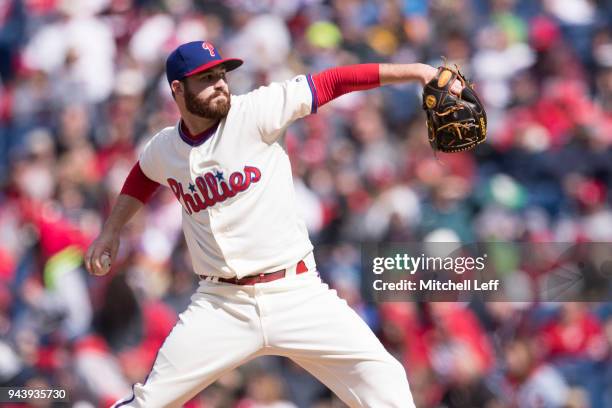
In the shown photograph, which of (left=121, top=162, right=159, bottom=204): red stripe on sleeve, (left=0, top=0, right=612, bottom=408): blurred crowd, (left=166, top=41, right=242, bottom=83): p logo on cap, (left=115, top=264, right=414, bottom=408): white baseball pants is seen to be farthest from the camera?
(left=0, top=0, right=612, bottom=408): blurred crowd

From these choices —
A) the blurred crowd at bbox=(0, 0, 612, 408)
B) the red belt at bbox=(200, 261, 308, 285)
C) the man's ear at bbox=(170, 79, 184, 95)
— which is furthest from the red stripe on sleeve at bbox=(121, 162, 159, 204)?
the blurred crowd at bbox=(0, 0, 612, 408)

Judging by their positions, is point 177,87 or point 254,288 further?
point 177,87

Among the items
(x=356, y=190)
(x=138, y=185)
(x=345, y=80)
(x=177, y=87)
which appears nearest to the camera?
(x=345, y=80)

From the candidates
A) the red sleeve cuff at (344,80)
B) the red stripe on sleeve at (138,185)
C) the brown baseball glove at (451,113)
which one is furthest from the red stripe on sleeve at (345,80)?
the red stripe on sleeve at (138,185)

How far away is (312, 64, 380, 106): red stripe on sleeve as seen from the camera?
3135 mm

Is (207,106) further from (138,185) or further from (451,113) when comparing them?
(451,113)

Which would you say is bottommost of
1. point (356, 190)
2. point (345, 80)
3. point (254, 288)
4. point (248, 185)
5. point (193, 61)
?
point (356, 190)

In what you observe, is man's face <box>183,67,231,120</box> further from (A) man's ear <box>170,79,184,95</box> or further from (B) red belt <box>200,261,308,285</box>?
(B) red belt <box>200,261,308,285</box>

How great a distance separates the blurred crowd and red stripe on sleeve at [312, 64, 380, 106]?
2604mm

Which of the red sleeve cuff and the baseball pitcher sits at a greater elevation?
the red sleeve cuff

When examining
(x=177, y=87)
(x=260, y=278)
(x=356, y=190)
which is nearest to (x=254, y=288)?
(x=260, y=278)

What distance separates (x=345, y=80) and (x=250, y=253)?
2.29 feet

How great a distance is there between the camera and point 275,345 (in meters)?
3.20

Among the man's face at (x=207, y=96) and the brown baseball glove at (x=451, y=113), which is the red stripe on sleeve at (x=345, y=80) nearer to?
the brown baseball glove at (x=451, y=113)
